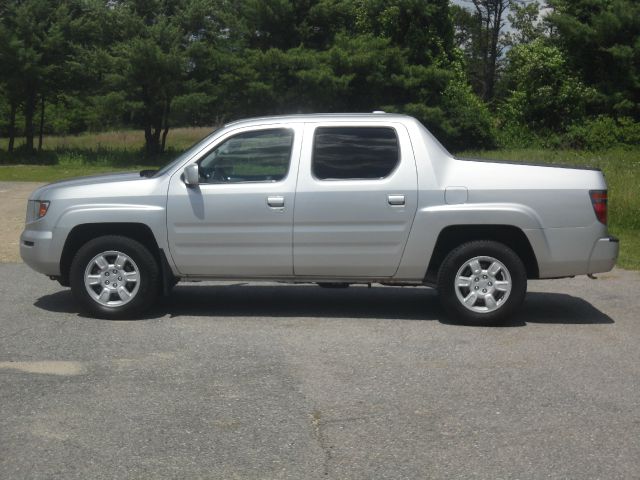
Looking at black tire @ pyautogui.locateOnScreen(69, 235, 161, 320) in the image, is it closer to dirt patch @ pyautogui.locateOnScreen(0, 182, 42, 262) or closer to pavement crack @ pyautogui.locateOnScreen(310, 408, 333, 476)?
pavement crack @ pyautogui.locateOnScreen(310, 408, 333, 476)

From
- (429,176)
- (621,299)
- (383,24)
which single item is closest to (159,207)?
(429,176)

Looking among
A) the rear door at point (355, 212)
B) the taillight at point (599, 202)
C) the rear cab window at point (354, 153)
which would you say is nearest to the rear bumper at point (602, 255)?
the taillight at point (599, 202)

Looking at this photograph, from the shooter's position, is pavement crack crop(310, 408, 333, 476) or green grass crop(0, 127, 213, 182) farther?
green grass crop(0, 127, 213, 182)

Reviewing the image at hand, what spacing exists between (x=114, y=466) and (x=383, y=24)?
43.9 m

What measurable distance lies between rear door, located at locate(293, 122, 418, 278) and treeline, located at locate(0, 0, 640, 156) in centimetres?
3284

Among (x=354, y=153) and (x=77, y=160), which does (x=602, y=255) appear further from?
(x=77, y=160)

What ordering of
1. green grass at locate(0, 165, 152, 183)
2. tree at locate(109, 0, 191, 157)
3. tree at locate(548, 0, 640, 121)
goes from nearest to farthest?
green grass at locate(0, 165, 152, 183), tree at locate(109, 0, 191, 157), tree at locate(548, 0, 640, 121)

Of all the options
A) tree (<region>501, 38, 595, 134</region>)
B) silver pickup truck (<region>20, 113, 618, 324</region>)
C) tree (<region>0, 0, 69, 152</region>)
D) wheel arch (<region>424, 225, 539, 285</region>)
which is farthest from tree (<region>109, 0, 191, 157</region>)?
wheel arch (<region>424, 225, 539, 285</region>)

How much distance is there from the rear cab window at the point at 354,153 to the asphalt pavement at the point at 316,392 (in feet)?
4.53

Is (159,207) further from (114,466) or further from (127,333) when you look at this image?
(114,466)

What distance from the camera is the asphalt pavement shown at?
511cm

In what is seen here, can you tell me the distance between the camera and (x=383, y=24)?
154 ft

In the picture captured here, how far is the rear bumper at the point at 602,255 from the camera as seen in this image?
8469 millimetres

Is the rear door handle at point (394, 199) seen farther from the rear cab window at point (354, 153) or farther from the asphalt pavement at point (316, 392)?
the asphalt pavement at point (316, 392)
